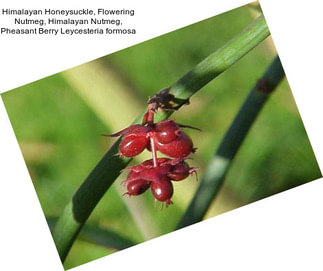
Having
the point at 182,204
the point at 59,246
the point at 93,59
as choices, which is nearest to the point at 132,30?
the point at 93,59

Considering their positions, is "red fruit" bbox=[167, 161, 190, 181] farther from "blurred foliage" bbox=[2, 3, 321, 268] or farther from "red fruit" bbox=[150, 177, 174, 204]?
"blurred foliage" bbox=[2, 3, 321, 268]

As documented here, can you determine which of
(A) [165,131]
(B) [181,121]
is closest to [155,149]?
(A) [165,131]

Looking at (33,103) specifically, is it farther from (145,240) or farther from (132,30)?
(145,240)

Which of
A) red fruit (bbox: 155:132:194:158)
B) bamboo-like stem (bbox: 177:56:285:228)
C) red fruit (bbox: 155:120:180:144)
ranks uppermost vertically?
red fruit (bbox: 155:120:180:144)

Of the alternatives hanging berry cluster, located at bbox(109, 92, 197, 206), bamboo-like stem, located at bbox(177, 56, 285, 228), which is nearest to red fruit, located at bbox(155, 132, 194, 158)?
hanging berry cluster, located at bbox(109, 92, 197, 206)

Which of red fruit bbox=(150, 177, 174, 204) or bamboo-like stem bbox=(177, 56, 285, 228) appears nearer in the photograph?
red fruit bbox=(150, 177, 174, 204)
